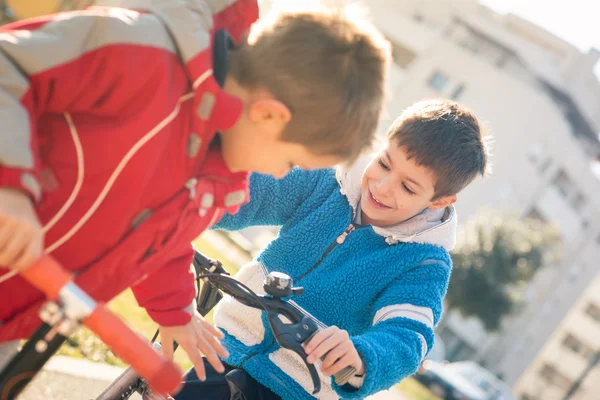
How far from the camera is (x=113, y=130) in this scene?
148 centimetres

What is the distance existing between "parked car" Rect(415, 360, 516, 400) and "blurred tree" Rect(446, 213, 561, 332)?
6.06m

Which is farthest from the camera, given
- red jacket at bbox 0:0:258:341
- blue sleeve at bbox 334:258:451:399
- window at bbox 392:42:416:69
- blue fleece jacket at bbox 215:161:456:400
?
window at bbox 392:42:416:69

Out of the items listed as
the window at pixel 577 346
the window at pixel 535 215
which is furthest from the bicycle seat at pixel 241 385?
the window at pixel 577 346

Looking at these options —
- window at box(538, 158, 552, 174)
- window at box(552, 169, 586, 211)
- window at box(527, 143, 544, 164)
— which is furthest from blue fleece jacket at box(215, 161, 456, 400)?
window at box(552, 169, 586, 211)

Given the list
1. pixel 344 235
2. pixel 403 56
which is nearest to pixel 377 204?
pixel 344 235

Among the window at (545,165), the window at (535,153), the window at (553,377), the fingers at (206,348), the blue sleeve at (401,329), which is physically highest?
the blue sleeve at (401,329)

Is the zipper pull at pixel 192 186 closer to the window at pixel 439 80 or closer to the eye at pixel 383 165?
the eye at pixel 383 165

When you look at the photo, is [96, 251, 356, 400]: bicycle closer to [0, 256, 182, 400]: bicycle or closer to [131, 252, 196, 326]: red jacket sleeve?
[131, 252, 196, 326]: red jacket sleeve

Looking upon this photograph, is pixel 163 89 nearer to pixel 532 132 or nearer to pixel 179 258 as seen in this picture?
pixel 179 258

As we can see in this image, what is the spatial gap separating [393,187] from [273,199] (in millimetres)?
491

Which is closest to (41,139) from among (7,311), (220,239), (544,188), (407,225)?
(7,311)

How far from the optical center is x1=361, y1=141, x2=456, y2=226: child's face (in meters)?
2.50

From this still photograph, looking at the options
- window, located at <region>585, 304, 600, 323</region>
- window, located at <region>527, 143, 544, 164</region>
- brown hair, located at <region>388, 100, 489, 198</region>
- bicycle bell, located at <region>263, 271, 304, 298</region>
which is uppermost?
brown hair, located at <region>388, 100, 489, 198</region>

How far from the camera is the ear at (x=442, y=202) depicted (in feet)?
8.81
